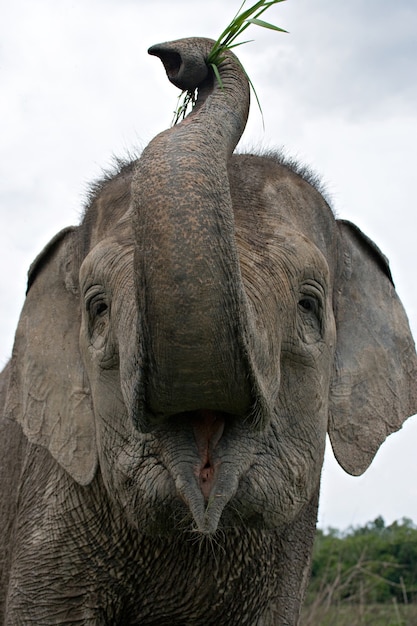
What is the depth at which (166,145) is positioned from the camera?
3070 mm

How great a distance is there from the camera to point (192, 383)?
3.04m

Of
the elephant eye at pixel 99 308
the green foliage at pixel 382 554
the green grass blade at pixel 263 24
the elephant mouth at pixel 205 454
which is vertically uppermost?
the green foliage at pixel 382 554

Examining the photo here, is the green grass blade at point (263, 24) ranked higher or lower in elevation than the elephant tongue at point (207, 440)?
higher

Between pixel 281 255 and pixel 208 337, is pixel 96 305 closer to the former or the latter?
pixel 281 255

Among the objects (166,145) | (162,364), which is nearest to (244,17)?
(166,145)

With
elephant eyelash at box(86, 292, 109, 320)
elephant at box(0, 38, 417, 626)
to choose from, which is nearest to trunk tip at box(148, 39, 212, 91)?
elephant at box(0, 38, 417, 626)

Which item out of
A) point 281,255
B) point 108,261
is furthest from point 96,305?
point 281,255

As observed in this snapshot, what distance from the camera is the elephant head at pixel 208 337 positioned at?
2932mm

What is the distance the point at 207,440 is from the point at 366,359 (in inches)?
57.6

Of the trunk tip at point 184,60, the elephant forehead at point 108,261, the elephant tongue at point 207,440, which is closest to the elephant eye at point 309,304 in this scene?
the elephant forehead at point 108,261

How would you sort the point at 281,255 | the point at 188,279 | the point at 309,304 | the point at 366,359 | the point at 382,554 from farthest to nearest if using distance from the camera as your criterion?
the point at 382,554, the point at 366,359, the point at 309,304, the point at 281,255, the point at 188,279

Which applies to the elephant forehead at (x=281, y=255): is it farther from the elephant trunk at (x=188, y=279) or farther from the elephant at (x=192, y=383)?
the elephant trunk at (x=188, y=279)

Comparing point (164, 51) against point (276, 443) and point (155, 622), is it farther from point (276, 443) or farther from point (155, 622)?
point (155, 622)

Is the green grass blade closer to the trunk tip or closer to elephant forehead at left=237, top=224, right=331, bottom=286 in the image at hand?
the trunk tip
